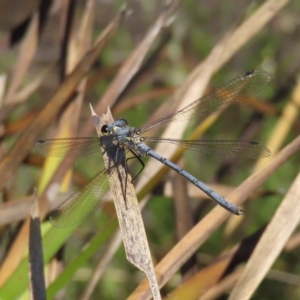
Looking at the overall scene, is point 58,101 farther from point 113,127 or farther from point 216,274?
point 216,274

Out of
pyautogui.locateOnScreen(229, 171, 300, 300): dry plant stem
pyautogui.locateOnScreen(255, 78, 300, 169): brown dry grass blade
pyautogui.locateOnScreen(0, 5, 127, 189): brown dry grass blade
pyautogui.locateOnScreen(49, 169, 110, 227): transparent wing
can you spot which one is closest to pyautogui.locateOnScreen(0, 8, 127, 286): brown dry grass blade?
pyautogui.locateOnScreen(0, 5, 127, 189): brown dry grass blade

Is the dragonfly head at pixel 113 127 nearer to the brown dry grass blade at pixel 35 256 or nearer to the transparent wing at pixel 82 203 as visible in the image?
the transparent wing at pixel 82 203

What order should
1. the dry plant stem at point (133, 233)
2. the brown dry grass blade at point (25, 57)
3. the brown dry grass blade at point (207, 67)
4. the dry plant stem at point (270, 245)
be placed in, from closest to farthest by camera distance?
the dry plant stem at point (133, 233)
the dry plant stem at point (270, 245)
the brown dry grass blade at point (207, 67)
the brown dry grass blade at point (25, 57)

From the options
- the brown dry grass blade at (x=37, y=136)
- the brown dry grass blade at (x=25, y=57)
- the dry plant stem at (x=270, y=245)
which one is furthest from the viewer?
the brown dry grass blade at (x=25, y=57)

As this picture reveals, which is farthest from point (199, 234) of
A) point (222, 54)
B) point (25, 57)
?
point (25, 57)

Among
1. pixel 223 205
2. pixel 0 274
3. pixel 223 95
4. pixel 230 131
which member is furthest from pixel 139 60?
pixel 230 131

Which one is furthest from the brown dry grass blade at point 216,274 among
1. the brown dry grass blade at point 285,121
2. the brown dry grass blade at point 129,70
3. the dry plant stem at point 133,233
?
the brown dry grass blade at point 285,121

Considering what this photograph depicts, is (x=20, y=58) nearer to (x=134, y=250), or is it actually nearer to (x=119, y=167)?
(x=119, y=167)
